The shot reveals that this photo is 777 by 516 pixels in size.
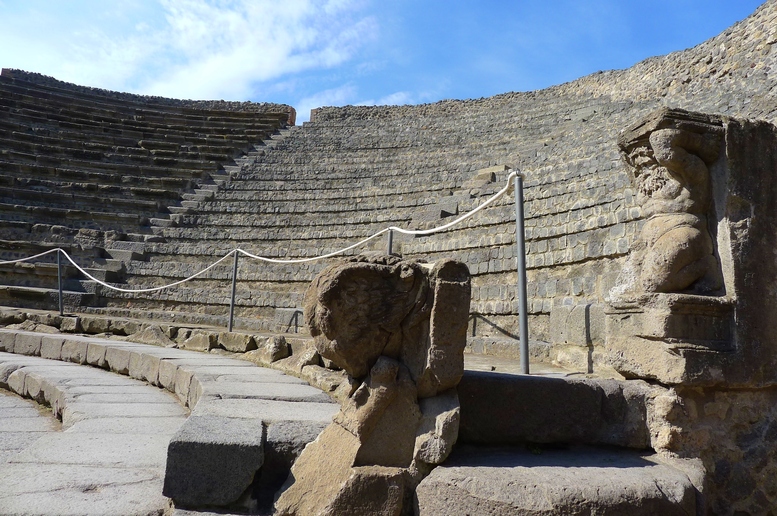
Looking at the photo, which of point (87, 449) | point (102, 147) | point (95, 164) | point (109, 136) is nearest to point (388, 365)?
point (87, 449)

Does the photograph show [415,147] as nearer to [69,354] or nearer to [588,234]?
[588,234]

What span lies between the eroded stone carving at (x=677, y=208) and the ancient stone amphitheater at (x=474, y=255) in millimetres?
29

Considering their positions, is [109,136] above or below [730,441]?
above

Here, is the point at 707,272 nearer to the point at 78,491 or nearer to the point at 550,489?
the point at 550,489

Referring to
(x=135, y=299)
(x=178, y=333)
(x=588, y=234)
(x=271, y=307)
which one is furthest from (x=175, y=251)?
(x=588, y=234)

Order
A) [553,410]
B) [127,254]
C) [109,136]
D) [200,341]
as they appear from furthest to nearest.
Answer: [109,136]
[127,254]
[200,341]
[553,410]

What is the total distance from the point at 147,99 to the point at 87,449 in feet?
73.2

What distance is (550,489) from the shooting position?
180 centimetres

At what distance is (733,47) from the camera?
13.7 meters

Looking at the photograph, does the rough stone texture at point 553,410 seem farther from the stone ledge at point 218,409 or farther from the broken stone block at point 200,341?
the broken stone block at point 200,341

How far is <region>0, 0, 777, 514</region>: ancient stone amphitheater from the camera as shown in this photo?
2332 millimetres

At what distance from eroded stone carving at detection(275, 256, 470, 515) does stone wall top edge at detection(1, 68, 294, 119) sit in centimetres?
2166

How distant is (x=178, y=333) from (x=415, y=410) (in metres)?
5.24

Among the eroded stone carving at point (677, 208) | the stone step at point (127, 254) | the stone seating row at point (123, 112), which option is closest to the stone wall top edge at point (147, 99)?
the stone seating row at point (123, 112)
